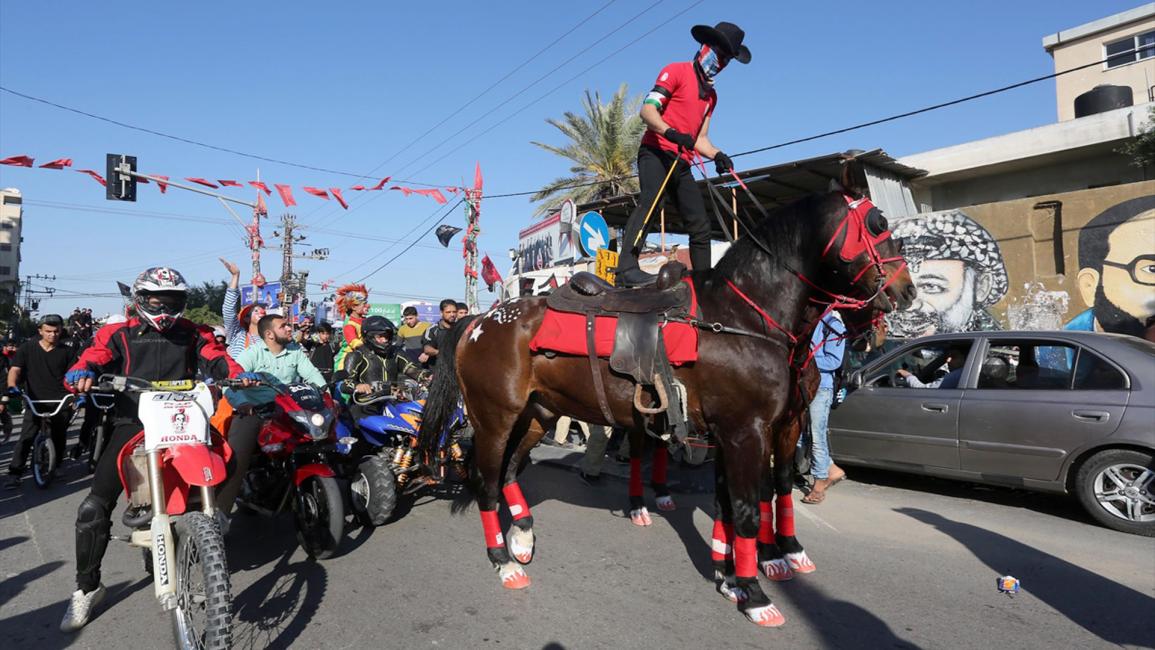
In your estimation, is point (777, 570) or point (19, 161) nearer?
point (777, 570)

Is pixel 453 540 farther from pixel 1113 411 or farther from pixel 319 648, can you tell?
pixel 1113 411

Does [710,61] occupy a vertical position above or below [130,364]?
above

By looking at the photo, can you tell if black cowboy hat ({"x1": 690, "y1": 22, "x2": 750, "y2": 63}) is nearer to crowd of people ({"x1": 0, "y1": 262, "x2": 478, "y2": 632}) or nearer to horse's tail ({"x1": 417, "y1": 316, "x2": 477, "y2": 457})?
horse's tail ({"x1": 417, "y1": 316, "x2": 477, "y2": 457})

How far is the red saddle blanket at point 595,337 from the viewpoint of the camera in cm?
403

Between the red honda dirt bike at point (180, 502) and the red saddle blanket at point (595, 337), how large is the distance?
2030 millimetres

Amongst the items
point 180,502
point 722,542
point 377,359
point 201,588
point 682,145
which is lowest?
point 722,542

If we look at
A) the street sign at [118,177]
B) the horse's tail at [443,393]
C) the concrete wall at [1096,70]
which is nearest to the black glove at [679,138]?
the horse's tail at [443,393]

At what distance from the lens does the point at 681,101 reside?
4.72m

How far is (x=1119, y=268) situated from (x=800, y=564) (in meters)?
9.75

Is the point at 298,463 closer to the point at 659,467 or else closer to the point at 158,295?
the point at 158,295

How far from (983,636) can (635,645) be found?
1846 millimetres

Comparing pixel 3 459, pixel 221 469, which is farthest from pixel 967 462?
pixel 3 459

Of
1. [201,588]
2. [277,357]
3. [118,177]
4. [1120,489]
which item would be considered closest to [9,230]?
[118,177]

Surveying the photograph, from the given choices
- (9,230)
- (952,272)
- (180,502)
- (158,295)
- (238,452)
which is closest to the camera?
(180,502)
